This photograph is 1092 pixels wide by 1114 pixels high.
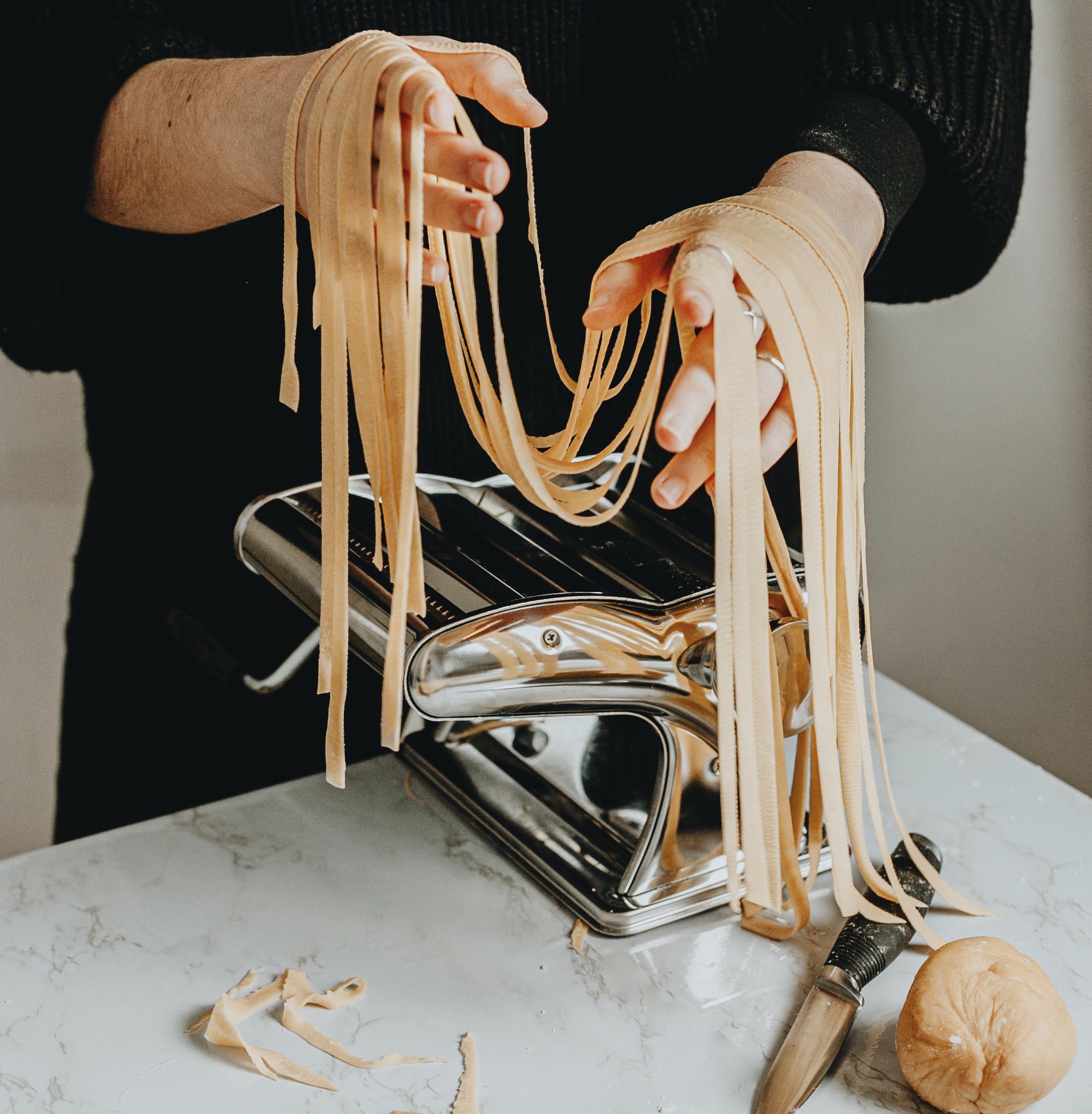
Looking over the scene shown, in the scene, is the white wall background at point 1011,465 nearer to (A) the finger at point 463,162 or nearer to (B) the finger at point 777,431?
(B) the finger at point 777,431

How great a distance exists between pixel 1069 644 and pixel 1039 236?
1.33 feet

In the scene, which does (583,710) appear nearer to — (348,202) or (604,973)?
(604,973)

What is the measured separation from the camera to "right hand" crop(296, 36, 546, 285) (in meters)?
0.46

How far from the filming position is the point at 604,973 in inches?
26.0

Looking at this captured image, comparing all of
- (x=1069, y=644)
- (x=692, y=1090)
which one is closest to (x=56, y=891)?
(x=692, y=1090)

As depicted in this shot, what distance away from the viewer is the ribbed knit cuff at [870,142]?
0.71 meters

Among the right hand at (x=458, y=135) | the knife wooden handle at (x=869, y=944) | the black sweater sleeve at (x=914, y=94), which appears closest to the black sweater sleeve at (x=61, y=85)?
the right hand at (x=458, y=135)

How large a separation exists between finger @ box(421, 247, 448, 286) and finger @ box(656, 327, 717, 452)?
0.13m

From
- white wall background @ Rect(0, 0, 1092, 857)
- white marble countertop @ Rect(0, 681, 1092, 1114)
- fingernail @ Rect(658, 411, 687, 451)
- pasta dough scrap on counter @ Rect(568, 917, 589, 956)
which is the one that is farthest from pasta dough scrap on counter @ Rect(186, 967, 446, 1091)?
white wall background @ Rect(0, 0, 1092, 857)

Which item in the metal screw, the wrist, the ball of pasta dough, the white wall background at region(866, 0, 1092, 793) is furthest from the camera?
the white wall background at region(866, 0, 1092, 793)

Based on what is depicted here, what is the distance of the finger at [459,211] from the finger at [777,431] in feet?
0.58

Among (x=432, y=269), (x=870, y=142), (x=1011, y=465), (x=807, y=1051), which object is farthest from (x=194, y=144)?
(x=1011, y=465)

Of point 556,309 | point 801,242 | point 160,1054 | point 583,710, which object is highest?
point 801,242

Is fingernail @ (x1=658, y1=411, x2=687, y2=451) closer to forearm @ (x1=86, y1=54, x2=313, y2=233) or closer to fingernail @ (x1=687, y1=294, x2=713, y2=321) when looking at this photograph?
fingernail @ (x1=687, y1=294, x2=713, y2=321)
